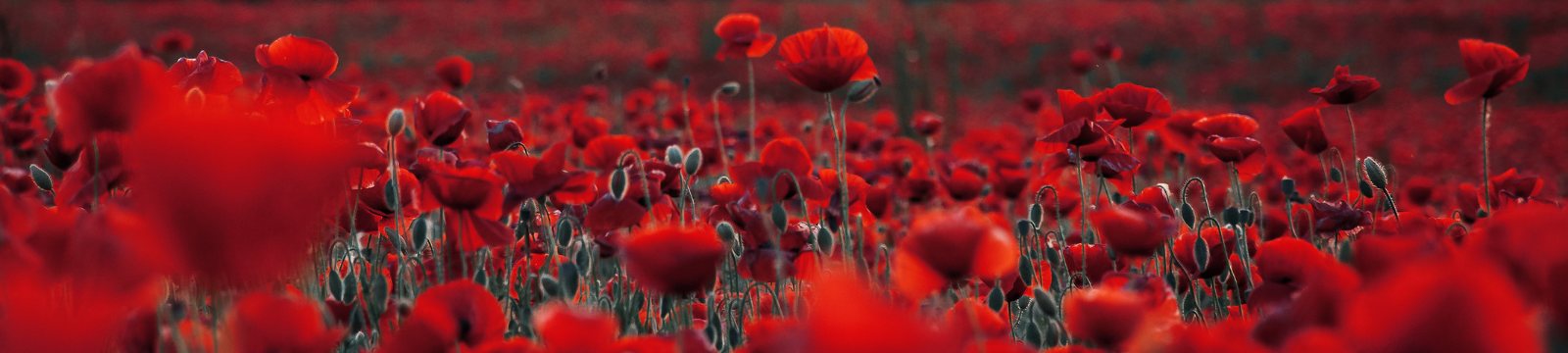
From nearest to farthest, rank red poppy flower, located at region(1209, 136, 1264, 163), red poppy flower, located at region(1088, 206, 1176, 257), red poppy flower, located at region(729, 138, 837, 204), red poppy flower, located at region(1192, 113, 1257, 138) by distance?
red poppy flower, located at region(1088, 206, 1176, 257) < red poppy flower, located at region(729, 138, 837, 204) < red poppy flower, located at region(1209, 136, 1264, 163) < red poppy flower, located at region(1192, 113, 1257, 138)

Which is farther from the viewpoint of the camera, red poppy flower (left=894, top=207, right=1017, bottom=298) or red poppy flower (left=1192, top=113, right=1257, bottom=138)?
red poppy flower (left=1192, top=113, right=1257, bottom=138)

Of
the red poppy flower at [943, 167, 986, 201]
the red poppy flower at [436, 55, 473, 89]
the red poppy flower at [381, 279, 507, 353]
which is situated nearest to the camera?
the red poppy flower at [381, 279, 507, 353]

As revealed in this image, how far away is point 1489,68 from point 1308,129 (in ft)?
1.20

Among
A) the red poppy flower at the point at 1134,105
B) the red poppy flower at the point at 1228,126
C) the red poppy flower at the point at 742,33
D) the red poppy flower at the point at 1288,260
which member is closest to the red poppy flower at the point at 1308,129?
the red poppy flower at the point at 1228,126

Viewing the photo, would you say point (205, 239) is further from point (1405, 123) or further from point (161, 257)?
point (1405, 123)

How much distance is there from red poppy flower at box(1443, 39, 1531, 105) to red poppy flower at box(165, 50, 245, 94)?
7.65 ft

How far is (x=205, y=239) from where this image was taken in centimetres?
57

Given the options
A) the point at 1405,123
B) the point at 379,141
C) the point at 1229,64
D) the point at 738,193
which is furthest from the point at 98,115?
the point at 1229,64

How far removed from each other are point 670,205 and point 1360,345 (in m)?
1.51

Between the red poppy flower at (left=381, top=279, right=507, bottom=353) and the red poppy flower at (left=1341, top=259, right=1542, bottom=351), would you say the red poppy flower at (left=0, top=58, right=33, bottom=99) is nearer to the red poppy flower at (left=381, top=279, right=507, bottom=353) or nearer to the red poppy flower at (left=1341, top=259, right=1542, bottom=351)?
the red poppy flower at (left=381, top=279, right=507, bottom=353)

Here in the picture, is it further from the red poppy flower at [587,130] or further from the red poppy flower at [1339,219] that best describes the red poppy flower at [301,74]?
the red poppy flower at [1339,219]

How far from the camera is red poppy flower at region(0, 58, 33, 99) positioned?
→ 271 centimetres

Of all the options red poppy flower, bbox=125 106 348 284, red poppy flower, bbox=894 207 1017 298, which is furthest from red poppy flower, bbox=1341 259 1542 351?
red poppy flower, bbox=125 106 348 284

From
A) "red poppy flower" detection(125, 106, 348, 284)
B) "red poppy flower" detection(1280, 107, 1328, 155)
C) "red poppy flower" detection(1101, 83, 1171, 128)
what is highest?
"red poppy flower" detection(125, 106, 348, 284)
